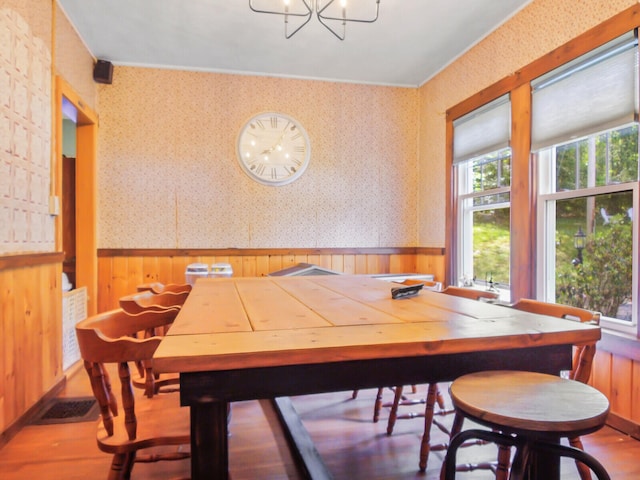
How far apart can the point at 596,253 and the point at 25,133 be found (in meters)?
3.39

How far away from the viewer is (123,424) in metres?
1.25

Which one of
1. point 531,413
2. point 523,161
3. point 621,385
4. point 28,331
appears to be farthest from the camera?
point 523,161

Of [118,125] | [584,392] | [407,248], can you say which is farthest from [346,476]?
[118,125]

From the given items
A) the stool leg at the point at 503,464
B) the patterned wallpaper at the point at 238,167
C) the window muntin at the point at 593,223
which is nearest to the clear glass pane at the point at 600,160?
the window muntin at the point at 593,223

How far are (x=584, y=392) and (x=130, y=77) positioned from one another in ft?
13.6

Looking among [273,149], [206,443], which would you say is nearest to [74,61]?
[273,149]

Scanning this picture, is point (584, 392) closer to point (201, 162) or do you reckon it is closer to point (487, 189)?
point (487, 189)

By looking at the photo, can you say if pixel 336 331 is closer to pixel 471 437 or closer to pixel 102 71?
pixel 471 437

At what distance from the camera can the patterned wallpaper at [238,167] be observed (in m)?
3.74

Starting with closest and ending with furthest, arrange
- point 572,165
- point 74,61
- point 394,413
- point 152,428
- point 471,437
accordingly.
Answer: point 471,437 < point 152,428 < point 394,413 < point 572,165 < point 74,61

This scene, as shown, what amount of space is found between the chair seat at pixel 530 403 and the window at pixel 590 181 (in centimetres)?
156

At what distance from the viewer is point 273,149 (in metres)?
3.96

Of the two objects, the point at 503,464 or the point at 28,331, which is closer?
the point at 503,464

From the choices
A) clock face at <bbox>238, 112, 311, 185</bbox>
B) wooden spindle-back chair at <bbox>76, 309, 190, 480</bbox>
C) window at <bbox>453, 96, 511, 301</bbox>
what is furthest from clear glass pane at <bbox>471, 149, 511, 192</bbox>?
wooden spindle-back chair at <bbox>76, 309, 190, 480</bbox>
